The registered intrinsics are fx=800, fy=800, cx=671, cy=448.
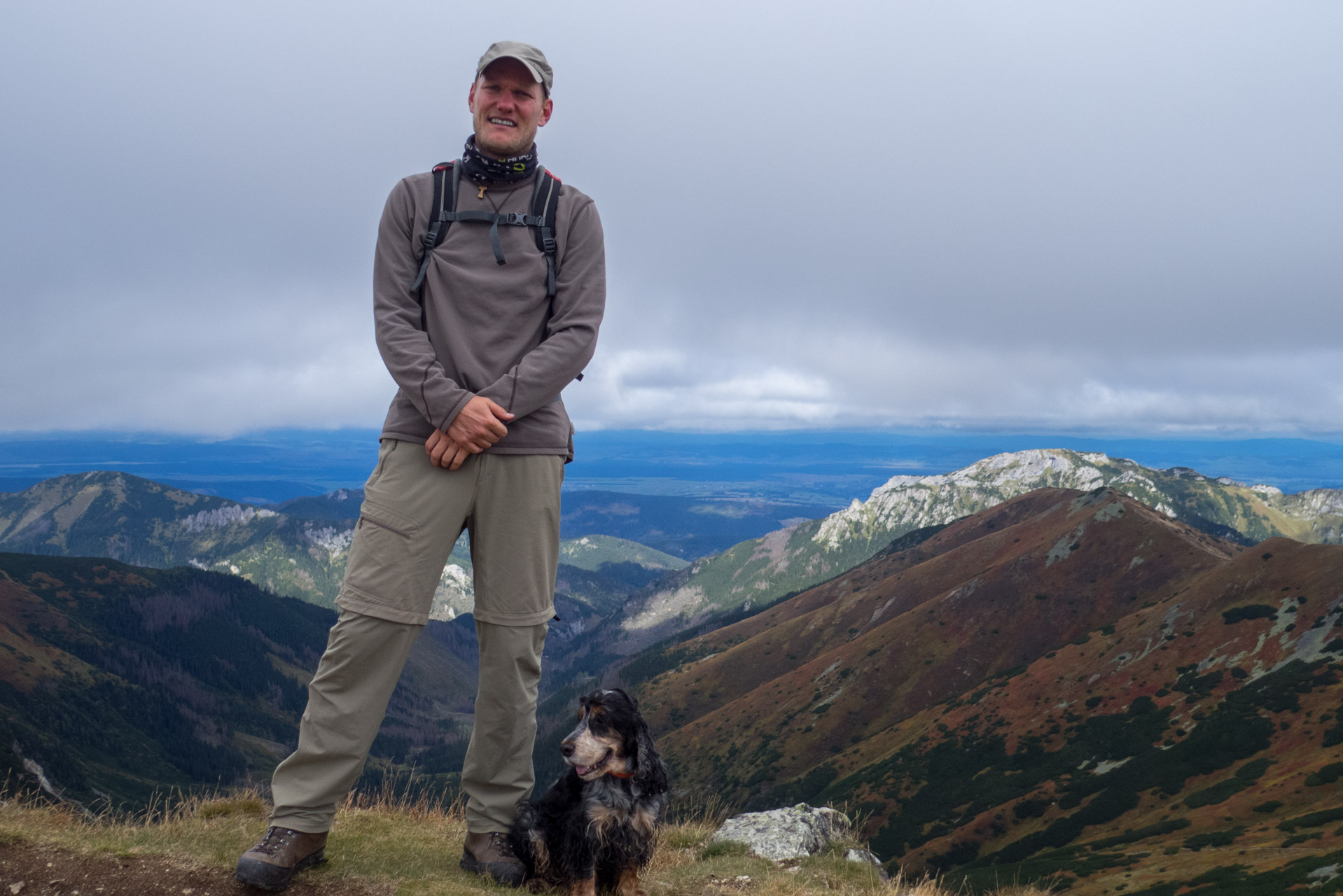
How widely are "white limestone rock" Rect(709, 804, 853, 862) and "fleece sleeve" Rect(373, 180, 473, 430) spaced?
7925 mm

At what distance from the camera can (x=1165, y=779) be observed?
4158 inches

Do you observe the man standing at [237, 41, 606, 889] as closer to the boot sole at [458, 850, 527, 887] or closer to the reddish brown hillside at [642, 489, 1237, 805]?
the boot sole at [458, 850, 527, 887]

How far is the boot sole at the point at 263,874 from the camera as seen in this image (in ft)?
18.8

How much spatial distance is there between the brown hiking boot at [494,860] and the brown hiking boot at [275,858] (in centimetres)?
139

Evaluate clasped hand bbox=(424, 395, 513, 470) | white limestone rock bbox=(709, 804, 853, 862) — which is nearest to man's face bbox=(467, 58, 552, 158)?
clasped hand bbox=(424, 395, 513, 470)

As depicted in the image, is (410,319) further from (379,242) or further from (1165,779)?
(1165,779)

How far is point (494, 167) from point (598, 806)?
5194 mm

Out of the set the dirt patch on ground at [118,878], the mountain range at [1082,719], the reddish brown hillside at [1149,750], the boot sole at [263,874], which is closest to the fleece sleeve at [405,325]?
the boot sole at [263,874]

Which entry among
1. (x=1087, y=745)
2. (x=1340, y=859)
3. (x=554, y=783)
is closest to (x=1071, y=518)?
(x=1087, y=745)

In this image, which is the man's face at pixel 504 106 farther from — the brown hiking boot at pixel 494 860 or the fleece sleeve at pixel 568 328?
the brown hiking boot at pixel 494 860

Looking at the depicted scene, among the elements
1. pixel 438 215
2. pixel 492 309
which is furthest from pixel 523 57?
pixel 492 309

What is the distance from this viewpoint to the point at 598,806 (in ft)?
21.3

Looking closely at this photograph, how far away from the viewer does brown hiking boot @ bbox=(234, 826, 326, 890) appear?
18.9 feet

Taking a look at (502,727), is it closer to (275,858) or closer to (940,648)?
(275,858)
